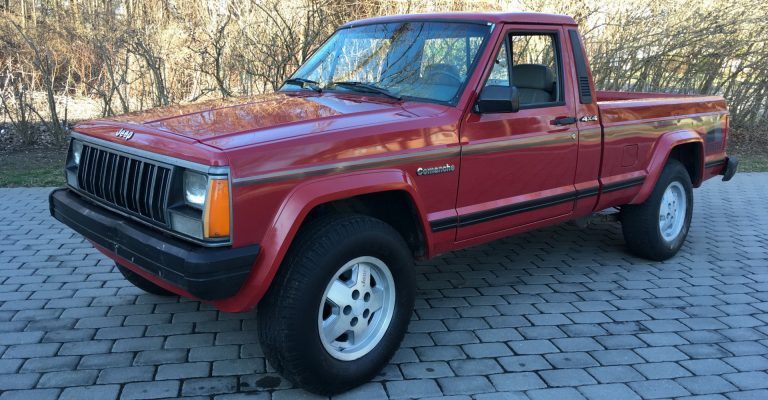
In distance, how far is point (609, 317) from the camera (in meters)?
4.17

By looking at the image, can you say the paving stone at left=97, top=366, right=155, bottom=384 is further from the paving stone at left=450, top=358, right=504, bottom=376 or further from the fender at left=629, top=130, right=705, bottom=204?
the fender at left=629, top=130, right=705, bottom=204

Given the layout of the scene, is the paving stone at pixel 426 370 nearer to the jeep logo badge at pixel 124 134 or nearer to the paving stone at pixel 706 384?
the paving stone at pixel 706 384

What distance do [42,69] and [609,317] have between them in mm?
8703

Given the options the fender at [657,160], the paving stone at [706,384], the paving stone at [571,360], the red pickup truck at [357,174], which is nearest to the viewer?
the red pickup truck at [357,174]

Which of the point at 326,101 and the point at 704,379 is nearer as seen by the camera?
the point at 704,379

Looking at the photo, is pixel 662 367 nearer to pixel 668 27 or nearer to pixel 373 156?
pixel 373 156

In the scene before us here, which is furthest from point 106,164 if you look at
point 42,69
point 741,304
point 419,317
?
point 42,69

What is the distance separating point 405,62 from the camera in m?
4.02

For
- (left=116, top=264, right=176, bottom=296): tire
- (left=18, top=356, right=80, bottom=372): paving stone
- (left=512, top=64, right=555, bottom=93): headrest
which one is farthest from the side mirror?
(left=18, top=356, right=80, bottom=372): paving stone

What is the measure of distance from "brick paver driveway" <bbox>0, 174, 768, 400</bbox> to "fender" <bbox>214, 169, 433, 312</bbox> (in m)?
0.59

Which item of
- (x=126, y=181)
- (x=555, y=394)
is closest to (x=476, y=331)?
(x=555, y=394)

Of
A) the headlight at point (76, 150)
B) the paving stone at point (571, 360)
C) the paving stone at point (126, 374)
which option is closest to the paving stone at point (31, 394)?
the paving stone at point (126, 374)

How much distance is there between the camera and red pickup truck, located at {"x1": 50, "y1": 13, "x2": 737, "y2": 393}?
283 cm

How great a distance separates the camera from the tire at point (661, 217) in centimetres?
512
